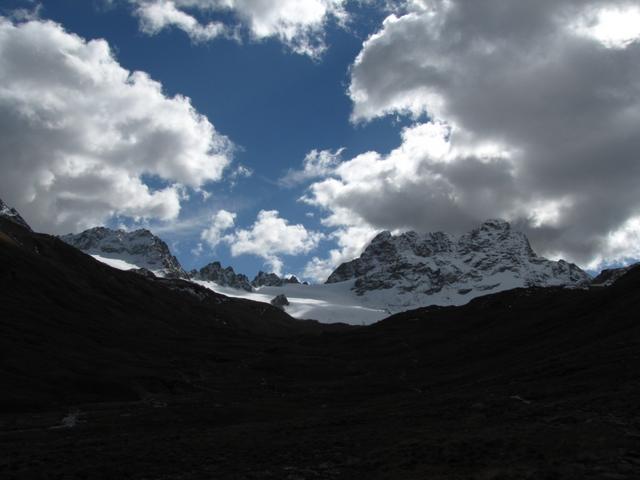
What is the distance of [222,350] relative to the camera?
160 metres

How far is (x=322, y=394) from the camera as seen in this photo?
90.9 meters

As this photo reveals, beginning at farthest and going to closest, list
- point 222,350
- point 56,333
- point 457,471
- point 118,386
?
point 222,350 → point 56,333 → point 118,386 → point 457,471

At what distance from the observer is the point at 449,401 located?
59.5 metres

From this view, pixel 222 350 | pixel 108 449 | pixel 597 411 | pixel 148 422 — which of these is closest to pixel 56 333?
pixel 222 350

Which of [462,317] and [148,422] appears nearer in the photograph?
[148,422]

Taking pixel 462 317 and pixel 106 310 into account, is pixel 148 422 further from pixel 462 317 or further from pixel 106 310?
pixel 462 317

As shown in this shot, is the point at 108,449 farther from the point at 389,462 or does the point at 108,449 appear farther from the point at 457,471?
the point at 457,471

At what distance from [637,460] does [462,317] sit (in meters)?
154

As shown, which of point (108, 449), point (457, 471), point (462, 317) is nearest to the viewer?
point (457, 471)

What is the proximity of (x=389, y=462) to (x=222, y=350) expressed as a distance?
13275 cm

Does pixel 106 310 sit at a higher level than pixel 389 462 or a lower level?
higher

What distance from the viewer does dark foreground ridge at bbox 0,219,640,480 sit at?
31906 millimetres

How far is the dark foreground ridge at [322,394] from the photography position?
31906mm

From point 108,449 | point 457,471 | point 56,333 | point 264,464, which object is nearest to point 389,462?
point 457,471
